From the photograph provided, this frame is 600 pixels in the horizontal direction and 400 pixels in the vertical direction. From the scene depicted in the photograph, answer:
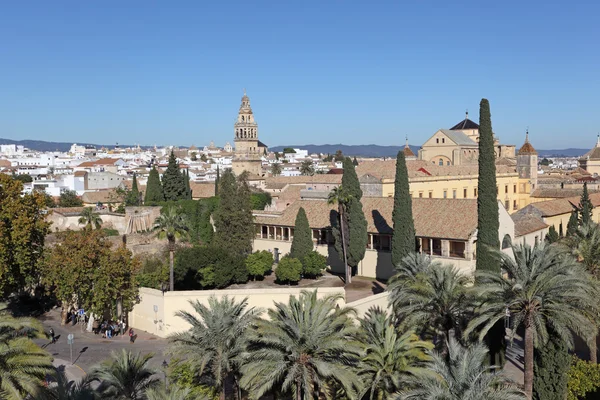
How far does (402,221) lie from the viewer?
3441 cm

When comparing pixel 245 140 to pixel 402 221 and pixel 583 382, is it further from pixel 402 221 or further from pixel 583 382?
pixel 583 382

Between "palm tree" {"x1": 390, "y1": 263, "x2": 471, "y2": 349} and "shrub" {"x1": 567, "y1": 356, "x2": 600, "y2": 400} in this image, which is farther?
"palm tree" {"x1": 390, "y1": 263, "x2": 471, "y2": 349}

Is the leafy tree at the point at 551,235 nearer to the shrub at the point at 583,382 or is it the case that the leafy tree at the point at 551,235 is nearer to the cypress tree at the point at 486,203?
the cypress tree at the point at 486,203

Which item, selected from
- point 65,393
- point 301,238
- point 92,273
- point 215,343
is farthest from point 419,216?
point 65,393

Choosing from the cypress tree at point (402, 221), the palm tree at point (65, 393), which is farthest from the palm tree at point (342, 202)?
the palm tree at point (65, 393)

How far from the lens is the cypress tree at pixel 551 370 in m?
19.5

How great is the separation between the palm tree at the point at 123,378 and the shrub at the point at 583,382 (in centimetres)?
1464

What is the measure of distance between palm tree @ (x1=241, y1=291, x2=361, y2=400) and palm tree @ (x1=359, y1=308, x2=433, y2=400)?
0.78 metres

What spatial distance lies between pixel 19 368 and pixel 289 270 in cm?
2179

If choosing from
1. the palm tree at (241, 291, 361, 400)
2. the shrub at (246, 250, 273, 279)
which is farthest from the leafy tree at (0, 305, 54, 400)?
the shrub at (246, 250, 273, 279)

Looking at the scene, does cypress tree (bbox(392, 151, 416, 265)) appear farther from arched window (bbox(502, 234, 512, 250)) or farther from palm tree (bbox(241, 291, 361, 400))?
palm tree (bbox(241, 291, 361, 400))

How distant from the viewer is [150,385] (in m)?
17.5

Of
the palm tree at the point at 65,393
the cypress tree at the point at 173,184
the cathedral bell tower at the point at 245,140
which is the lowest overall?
the palm tree at the point at 65,393

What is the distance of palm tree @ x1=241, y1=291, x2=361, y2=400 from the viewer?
1623cm
